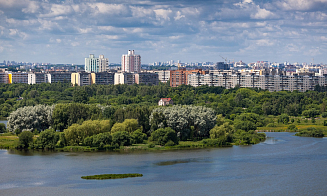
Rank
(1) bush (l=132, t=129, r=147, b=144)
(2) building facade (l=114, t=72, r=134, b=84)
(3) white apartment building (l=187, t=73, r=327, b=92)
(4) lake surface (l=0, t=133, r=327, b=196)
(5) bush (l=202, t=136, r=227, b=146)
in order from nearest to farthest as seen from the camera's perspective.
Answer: (4) lake surface (l=0, t=133, r=327, b=196) → (1) bush (l=132, t=129, r=147, b=144) → (5) bush (l=202, t=136, r=227, b=146) → (3) white apartment building (l=187, t=73, r=327, b=92) → (2) building facade (l=114, t=72, r=134, b=84)

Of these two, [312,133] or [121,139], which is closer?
[121,139]

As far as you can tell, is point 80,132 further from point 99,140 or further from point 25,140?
point 25,140

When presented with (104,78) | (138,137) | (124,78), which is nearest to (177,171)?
(138,137)

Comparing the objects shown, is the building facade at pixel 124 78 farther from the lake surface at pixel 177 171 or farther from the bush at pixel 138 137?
the lake surface at pixel 177 171

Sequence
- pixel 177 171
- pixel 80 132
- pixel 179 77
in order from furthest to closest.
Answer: pixel 179 77 < pixel 80 132 < pixel 177 171

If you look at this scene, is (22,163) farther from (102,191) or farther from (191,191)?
(191,191)

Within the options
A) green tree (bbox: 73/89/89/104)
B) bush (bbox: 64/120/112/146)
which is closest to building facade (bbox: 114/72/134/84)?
green tree (bbox: 73/89/89/104)

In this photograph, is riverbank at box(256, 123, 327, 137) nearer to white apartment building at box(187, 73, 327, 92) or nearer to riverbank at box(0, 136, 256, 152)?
riverbank at box(0, 136, 256, 152)
